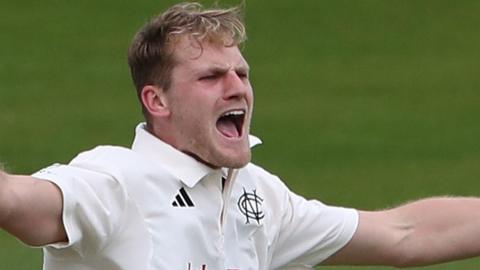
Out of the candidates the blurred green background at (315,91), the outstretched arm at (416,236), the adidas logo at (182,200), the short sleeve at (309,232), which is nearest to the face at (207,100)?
the adidas logo at (182,200)

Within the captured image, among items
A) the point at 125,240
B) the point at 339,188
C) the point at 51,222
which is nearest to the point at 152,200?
the point at 125,240

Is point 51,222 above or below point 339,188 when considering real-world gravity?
below

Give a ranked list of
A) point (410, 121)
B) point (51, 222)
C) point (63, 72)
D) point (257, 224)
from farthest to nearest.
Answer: point (63, 72) < point (410, 121) < point (257, 224) < point (51, 222)

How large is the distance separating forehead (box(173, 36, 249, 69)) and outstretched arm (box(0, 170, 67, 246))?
83 cm

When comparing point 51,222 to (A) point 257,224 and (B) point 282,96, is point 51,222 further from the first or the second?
(B) point 282,96

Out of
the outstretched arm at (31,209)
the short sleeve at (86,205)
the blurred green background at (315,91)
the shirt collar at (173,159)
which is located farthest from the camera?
the blurred green background at (315,91)

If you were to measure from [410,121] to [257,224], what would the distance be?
11063 mm

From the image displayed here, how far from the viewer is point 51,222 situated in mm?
5551

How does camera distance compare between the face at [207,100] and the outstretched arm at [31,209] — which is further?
the face at [207,100]

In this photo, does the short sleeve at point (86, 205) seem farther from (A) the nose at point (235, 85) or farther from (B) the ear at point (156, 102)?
(A) the nose at point (235, 85)

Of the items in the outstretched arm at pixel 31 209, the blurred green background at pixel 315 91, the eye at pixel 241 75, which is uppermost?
the blurred green background at pixel 315 91

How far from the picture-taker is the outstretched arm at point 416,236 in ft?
21.8

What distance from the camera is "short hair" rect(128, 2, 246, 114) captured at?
20.4ft

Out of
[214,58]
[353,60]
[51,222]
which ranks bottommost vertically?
[51,222]
